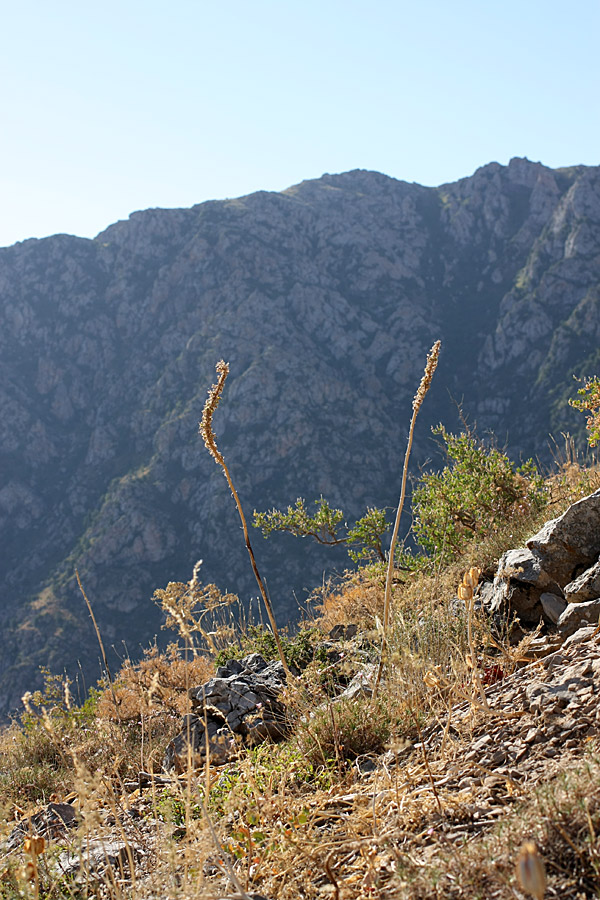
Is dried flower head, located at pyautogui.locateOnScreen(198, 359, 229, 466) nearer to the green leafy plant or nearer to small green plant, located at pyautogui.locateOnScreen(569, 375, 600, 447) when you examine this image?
small green plant, located at pyautogui.locateOnScreen(569, 375, 600, 447)

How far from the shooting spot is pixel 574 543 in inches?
156

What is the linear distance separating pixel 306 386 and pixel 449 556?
67.2m

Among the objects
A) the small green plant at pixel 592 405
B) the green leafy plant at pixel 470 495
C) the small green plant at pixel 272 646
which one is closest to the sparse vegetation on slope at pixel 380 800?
the small green plant at pixel 272 646

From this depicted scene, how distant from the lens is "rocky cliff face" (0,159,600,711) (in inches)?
2474

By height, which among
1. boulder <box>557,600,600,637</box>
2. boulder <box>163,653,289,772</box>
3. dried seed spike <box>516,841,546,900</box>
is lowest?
boulder <box>163,653,289,772</box>

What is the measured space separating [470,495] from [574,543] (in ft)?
10.6

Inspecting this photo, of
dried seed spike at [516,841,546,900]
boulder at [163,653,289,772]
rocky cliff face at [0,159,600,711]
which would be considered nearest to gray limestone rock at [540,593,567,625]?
boulder at [163,653,289,772]

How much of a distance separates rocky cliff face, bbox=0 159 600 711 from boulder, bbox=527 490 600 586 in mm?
46595

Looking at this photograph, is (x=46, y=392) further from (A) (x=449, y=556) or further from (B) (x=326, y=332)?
(A) (x=449, y=556)

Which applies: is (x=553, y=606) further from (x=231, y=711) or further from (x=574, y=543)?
(x=231, y=711)

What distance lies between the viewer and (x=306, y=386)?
2894 inches

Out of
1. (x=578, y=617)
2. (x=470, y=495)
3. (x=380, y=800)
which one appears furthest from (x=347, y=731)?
(x=470, y=495)

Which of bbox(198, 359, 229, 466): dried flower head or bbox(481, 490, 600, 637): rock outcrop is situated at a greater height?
bbox(198, 359, 229, 466): dried flower head

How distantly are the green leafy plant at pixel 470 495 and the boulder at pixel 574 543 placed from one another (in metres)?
2.78
